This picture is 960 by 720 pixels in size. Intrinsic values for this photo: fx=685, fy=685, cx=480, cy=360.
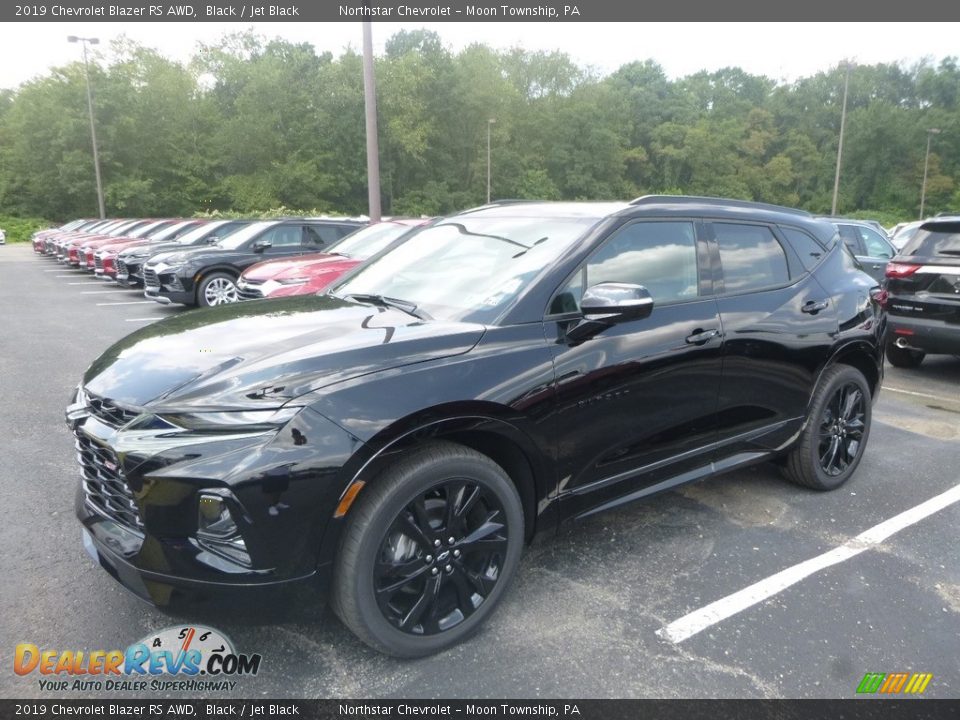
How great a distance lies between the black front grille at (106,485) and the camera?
2336 millimetres

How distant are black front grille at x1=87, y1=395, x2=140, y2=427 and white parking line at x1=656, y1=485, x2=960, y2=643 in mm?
2202

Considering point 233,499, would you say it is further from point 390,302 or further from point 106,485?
point 390,302

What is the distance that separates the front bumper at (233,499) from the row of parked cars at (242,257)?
13.3 feet

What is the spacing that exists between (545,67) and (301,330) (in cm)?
7357

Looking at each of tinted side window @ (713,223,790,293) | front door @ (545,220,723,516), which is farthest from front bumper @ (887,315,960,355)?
front door @ (545,220,723,516)

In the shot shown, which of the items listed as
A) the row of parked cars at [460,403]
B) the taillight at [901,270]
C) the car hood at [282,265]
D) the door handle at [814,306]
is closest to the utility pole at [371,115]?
the car hood at [282,265]

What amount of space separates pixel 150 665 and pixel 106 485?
0.71m

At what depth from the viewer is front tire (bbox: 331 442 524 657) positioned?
2352mm

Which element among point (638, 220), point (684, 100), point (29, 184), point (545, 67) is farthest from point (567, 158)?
point (638, 220)

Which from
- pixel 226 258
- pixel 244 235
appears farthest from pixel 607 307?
pixel 244 235

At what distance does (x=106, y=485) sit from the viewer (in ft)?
8.00

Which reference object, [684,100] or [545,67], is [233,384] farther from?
[684,100]

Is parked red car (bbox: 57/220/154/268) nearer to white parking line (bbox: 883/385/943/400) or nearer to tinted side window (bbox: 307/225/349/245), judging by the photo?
tinted side window (bbox: 307/225/349/245)

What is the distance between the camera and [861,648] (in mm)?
2701
